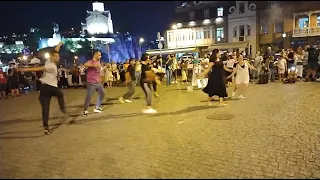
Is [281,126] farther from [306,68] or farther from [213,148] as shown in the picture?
[306,68]

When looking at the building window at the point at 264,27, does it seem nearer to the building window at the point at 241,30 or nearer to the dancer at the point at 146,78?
the building window at the point at 241,30

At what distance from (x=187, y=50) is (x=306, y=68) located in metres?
20.8

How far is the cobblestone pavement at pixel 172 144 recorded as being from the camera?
437 centimetres

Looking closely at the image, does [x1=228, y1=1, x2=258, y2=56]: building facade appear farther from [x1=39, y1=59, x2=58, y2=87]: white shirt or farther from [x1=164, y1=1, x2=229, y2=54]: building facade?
[x1=39, y1=59, x2=58, y2=87]: white shirt

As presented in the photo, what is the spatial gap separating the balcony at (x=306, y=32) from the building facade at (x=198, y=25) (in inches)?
421

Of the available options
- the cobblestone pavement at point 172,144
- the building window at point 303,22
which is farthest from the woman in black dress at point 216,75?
the building window at point 303,22

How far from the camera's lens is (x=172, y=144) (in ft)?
18.4

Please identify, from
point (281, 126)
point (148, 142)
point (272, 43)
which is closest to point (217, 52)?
point (281, 126)

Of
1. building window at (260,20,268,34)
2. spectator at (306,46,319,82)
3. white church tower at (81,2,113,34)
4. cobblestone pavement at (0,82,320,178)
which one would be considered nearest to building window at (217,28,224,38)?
building window at (260,20,268,34)

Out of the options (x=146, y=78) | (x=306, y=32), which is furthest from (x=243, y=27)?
(x=146, y=78)

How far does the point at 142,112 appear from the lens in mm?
9070

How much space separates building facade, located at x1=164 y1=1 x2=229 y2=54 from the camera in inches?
1774

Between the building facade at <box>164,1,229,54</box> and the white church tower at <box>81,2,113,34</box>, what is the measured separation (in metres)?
55.9

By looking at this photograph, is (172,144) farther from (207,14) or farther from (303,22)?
(207,14)
